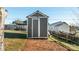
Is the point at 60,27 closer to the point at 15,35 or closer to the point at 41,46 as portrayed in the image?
the point at 41,46

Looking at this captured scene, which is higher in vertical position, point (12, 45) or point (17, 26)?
point (17, 26)

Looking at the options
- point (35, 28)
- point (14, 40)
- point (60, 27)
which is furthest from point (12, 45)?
point (60, 27)

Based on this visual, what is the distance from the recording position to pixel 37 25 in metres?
2.50

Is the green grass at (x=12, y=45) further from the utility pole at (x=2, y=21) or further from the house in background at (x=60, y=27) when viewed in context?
the house in background at (x=60, y=27)

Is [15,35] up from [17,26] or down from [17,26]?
down

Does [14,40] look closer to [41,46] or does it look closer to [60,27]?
[41,46]

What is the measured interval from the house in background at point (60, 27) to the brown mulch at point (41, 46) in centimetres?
16

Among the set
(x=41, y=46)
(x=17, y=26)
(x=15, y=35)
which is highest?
(x=17, y=26)

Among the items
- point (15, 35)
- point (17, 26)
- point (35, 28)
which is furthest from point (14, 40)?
point (35, 28)

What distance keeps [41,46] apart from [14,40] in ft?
1.06

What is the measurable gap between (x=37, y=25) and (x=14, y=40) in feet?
1.05

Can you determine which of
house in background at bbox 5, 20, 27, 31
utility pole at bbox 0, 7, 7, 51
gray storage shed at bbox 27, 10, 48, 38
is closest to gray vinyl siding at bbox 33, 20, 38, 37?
gray storage shed at bbox 27, 10, 48, 38

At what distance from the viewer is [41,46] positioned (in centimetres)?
249
